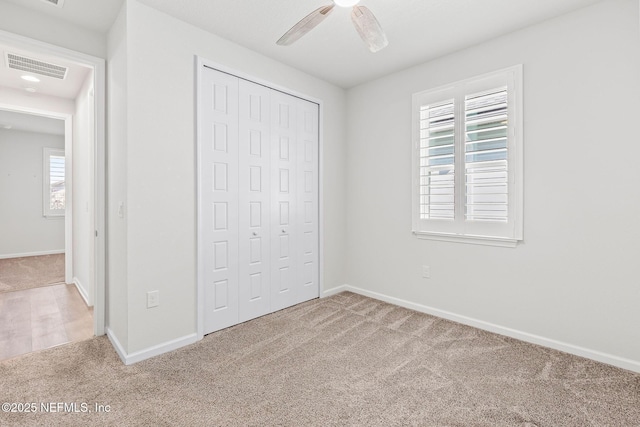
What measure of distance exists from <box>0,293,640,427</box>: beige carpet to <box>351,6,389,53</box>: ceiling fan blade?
223 centimetres

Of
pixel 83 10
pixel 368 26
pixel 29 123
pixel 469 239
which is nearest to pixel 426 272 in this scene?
pixel 469 239

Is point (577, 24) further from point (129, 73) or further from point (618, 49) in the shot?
point (129, 73)

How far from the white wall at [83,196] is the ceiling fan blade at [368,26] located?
281cm

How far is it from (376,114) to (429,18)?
50.6 inches

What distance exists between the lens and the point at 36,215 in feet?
21.2

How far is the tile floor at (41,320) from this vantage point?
2553 mm

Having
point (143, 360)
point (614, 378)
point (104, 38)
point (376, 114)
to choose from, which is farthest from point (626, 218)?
point (104, 38)

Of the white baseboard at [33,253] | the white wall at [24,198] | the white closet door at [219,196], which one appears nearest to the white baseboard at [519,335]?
the white closet door at [219,196]

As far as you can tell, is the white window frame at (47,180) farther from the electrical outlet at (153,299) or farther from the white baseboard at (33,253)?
the electrical outlet at (153,299)

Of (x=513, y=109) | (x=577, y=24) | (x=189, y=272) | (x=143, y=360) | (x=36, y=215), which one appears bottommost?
(x=143, y=360)

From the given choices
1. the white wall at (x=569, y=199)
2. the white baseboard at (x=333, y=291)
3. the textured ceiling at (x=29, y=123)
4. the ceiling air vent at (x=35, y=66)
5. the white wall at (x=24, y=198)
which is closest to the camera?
the white wall at (x=569, y=199)

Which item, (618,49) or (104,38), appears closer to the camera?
(618,49)

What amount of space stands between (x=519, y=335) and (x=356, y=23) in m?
2.77

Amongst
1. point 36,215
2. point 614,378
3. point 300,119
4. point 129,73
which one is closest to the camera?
point 614,378
